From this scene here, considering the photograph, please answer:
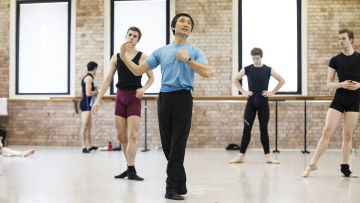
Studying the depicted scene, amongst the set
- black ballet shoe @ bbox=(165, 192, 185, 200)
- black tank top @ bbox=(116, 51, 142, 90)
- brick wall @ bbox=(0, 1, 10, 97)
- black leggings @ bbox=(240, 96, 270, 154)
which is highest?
brick wall @ bbox=(0, 1, 10, 97)

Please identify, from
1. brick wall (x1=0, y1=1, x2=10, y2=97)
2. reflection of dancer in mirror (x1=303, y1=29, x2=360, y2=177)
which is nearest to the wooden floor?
reflection of dancer in mirror (x1=303, y1=29, x2=360, y2=177)

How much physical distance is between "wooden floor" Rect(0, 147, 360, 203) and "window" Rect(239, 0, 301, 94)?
288 centimetres

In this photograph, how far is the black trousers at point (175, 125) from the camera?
128 inches

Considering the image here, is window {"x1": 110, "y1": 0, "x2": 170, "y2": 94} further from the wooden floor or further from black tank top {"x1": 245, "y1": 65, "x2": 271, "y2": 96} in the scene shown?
the wooden floor

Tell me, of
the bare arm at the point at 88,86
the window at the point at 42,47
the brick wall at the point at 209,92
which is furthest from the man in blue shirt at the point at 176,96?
the window at the point at 42,47

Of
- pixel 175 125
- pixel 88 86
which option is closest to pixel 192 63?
pixel 175 125

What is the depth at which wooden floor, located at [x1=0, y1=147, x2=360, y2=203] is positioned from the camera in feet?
10.9

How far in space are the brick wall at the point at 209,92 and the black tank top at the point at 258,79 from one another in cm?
250

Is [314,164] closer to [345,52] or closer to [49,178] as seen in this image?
[345,52]

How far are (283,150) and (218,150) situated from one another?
Answer: 4.29ft

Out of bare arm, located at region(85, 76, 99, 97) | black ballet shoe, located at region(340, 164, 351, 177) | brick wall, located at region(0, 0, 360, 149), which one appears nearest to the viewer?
black ballet shoe, located at region(340, 164, 351, 177)

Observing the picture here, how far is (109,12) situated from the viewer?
8.91m

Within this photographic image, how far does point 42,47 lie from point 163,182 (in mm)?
6247

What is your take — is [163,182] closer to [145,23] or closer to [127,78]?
[127,78]
